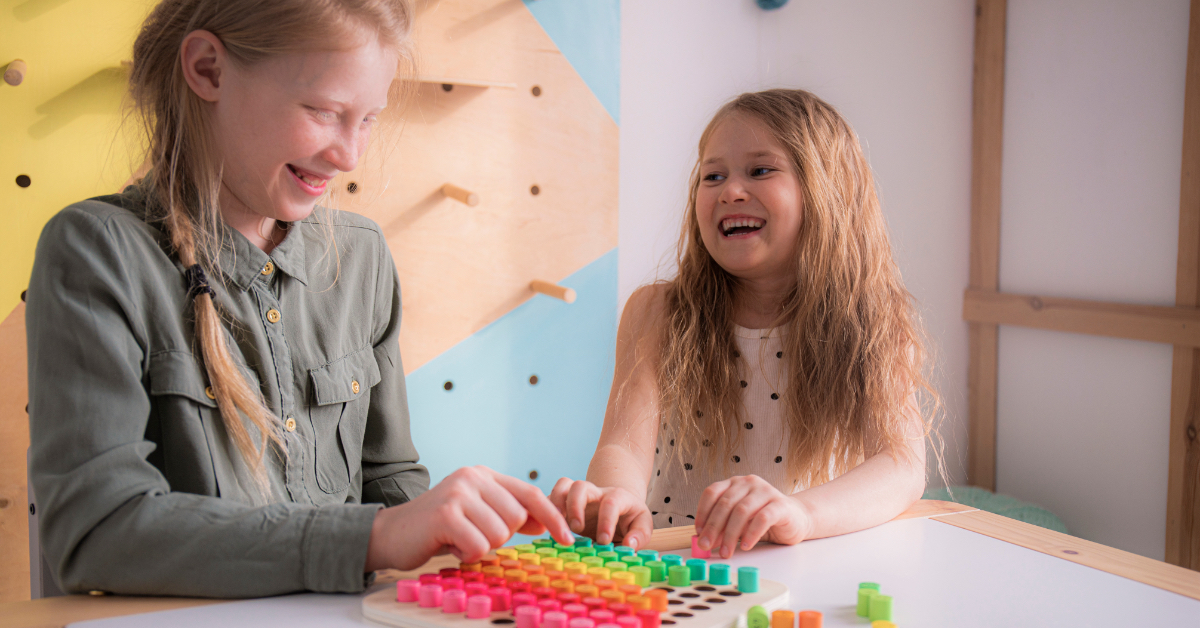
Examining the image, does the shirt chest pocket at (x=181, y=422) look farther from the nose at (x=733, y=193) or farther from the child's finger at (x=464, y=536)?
the nose at (x=733, y=193)

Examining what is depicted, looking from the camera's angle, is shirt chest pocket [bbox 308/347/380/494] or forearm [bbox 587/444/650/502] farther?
forearm [bbox 587/444/650/502]

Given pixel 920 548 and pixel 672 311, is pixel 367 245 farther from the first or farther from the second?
pixel 920 548

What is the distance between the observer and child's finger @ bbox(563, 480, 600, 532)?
30.0 inches

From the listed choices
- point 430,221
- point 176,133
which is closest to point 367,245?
point 176,133

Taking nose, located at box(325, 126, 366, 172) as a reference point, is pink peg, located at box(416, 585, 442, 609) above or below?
below

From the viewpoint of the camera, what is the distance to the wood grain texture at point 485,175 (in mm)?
1764

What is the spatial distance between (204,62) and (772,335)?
2.54ft

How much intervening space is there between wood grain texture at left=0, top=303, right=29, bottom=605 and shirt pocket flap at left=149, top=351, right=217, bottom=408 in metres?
0.96

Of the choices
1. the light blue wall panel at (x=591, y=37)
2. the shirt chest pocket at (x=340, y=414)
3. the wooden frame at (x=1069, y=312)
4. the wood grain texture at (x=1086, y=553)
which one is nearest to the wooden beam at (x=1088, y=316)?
the wooden frame at (x=1069, y=312)

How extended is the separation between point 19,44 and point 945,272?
2.26 metres

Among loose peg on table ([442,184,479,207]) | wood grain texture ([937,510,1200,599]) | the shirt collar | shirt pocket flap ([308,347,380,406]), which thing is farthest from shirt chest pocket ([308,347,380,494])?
loose peg on table ([442,184,479,207])

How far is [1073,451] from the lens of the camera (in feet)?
7.12

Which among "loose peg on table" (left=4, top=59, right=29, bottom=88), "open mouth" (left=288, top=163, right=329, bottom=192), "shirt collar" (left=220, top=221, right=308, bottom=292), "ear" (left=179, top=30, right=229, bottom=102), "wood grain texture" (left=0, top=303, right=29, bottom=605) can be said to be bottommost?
"wood grain texture" (left=0, top=303, right=29, bottom=605)

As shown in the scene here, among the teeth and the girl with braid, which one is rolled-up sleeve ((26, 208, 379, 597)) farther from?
the teeth
